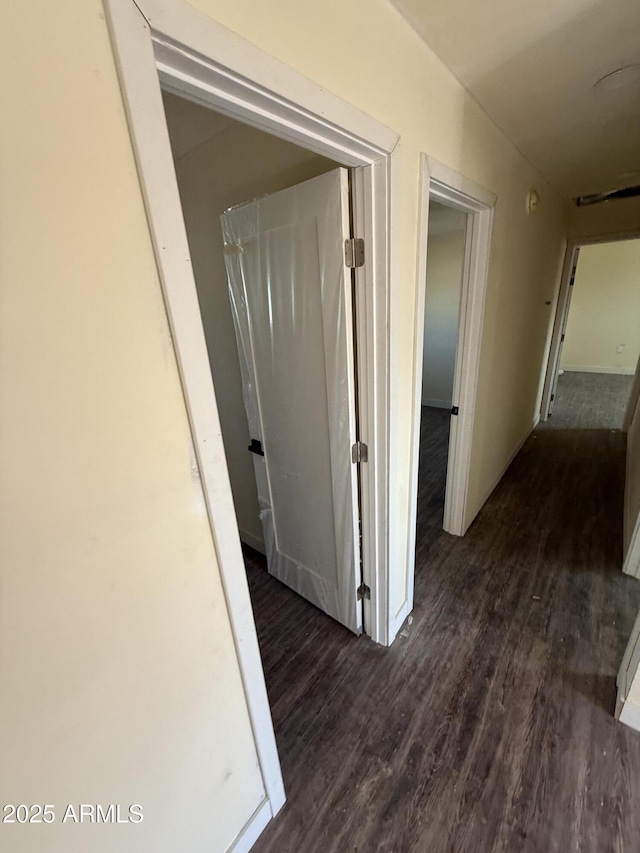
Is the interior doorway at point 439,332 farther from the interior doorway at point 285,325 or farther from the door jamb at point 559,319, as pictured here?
the interior doorway at point 285,325

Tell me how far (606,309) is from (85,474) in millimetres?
8482

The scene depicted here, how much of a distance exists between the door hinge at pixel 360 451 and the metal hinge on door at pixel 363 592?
0.67 meters

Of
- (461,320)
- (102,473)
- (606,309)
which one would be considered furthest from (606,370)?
(102,473)

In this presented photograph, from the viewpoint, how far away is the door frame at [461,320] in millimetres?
1387

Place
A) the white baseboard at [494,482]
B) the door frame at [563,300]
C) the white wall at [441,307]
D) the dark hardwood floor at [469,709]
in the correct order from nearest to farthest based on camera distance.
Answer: the dark hardwood floor at [469,709] → the white baseboard at [494,482] → the door frame at [563,300] → the white wall at [441,307]

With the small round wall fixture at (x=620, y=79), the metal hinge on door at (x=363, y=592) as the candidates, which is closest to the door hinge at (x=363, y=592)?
the metal hinge on door at (x=363, y=592)

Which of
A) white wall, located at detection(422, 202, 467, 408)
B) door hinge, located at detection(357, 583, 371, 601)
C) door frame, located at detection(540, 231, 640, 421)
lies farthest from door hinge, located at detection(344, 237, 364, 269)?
door frame, located at detection(540, 231, 640, 421)

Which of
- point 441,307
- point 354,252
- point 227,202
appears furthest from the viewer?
point 441,307

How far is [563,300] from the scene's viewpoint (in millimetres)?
4059

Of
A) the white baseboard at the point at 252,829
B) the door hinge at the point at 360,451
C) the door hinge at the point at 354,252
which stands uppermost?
the door hinge at the point at 354,252

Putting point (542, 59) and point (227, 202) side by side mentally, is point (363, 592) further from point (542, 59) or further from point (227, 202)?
point (542, 59)

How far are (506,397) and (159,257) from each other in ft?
9.63

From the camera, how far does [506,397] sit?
2914 millimetres

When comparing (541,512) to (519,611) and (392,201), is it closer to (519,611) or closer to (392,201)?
(519,611)
